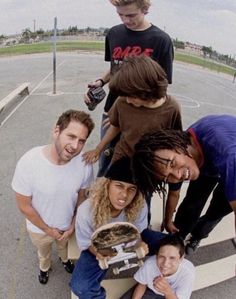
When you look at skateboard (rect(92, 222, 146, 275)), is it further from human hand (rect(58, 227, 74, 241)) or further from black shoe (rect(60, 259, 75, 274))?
black shoe (rect(60, 259, 75, 274))

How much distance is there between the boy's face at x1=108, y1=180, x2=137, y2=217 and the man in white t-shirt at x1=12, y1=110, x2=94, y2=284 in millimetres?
281

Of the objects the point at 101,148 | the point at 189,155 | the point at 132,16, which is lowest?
the point at 101,148

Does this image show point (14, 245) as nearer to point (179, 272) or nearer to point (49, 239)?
point (49, 239)

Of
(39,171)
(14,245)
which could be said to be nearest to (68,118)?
(39,171)

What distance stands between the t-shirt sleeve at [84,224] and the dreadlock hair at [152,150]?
439 millimetres

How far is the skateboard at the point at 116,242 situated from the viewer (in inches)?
78.5

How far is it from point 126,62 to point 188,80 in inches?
472

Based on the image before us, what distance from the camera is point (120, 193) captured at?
1977mm

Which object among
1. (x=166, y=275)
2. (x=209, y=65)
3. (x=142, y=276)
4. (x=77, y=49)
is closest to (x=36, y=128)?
(x=142, y=276)

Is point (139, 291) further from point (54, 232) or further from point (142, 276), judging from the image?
point (54, 232)

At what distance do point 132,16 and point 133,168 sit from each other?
3.43 feet

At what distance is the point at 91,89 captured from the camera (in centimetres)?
267

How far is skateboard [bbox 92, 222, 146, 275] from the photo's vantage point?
1995 millimetres

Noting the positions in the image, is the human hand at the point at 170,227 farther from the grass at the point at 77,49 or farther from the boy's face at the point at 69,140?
the grass at the point at 77,49
